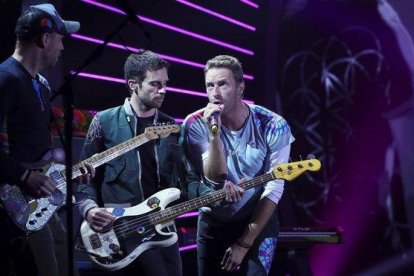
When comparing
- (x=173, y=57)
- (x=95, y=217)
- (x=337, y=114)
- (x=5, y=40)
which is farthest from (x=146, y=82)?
(x=337, y=114)

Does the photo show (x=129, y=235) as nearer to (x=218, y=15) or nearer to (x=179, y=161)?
(x=179, y=161)

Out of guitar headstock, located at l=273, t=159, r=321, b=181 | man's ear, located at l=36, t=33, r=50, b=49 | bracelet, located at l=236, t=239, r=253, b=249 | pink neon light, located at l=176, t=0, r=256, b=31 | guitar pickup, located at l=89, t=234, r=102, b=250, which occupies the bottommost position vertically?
bracelet, located at l=236, t=239, r=253, b=249

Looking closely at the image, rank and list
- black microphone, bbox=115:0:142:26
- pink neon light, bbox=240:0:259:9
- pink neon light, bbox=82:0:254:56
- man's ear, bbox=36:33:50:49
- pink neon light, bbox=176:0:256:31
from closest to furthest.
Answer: black microphone, bbox=115:0:142:26
man's ear, bbox=36:33:50:49
pink neon light, bbox=82:0:254:56
pink neon light, bbox=176:0:256:31
pink neon light, bbox=240:0:259:9

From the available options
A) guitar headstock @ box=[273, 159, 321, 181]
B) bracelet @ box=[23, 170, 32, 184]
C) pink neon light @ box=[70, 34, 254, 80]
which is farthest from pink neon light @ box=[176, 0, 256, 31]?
bracelet @ box=[23, 170, 32, 184]

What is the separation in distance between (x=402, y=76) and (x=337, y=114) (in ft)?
2.71

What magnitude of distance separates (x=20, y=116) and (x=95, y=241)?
0.91 metres

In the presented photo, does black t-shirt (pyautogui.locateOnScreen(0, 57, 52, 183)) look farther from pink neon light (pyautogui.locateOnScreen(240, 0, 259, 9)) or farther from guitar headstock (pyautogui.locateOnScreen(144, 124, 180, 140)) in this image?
pink neon light (pyautogui.locateOnScreen(240, 0, 259, 9))

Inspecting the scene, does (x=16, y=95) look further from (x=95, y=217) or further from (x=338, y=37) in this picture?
(x=338, y=37)

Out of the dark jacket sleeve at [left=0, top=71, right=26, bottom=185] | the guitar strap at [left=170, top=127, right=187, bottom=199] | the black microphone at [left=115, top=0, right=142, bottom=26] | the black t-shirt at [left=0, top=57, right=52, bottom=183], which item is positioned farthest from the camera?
the guitar strap at [left=170, top=127, right=187, bottom=199]

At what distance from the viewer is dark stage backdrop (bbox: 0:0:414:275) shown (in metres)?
7.43

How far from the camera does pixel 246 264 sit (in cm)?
424

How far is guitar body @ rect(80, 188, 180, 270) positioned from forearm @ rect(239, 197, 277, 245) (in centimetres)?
46

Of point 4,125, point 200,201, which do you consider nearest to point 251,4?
point 200,201

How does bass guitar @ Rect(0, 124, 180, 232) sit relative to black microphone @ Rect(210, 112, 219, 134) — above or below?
below
